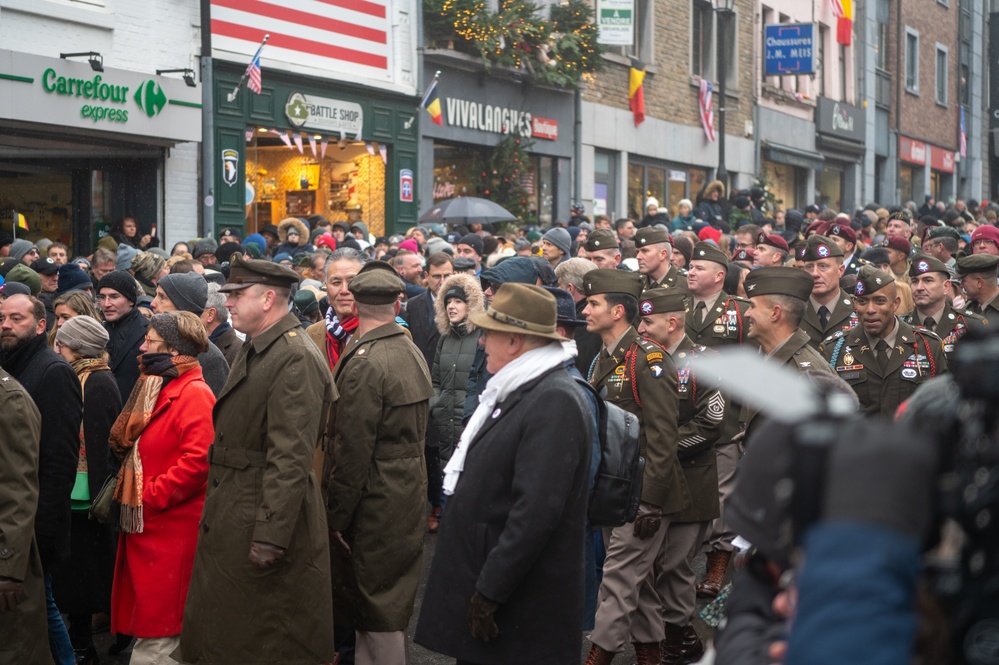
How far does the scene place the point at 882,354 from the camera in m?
7.42

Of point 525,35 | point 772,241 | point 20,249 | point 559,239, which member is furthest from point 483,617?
point 525,35

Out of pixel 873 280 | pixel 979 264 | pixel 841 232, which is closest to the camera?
pixel 873 280

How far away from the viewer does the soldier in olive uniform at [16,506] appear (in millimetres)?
5254

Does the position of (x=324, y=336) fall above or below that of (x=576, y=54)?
below

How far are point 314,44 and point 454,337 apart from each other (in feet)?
37.1

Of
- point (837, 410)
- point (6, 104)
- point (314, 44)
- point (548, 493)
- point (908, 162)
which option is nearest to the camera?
point (837, 410)

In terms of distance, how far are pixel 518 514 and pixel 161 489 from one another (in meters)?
1.99

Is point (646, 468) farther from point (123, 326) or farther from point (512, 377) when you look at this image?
point (123, 326)

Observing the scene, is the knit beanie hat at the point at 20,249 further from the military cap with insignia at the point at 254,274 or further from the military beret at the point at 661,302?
the military cap with insignia at the point at 254,274

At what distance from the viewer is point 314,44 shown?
1917 cm

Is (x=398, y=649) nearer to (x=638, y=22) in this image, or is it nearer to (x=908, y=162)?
(x=638, y=22)

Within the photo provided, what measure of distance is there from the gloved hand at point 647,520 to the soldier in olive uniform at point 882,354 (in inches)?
63.3

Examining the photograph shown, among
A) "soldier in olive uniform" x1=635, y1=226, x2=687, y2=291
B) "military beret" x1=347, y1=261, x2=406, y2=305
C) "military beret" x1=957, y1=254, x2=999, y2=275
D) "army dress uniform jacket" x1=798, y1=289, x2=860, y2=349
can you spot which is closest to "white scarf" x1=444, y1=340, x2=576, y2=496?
"military beret" x1=347, y1=261, x2=406, y2=305

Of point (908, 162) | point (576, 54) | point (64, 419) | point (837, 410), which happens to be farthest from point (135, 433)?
point (908, 162)
